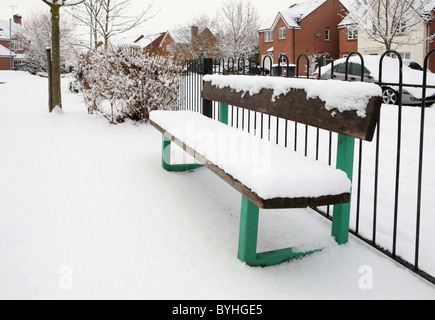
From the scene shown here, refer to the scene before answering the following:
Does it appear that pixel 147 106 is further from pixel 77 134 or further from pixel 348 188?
pixel 348 188

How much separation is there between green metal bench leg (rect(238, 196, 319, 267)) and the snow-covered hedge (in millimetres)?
4984

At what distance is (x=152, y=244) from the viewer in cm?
305

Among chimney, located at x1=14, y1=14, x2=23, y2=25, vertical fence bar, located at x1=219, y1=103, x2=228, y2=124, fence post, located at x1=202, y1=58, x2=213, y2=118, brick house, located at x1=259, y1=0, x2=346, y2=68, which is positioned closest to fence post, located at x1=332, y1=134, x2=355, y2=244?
vertical fence bar, located at x1=219, y1=103, x2=228, y2=124

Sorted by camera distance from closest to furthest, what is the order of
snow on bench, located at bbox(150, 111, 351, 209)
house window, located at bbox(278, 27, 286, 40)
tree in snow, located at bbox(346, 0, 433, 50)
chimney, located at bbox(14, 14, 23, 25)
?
1. snow on bench, located at bbox(150, 111, 351, 209)
2. tree in snow, located at bbox(346, 0, 433, 50)
3. house window, located at bbox(278, 27, 286, 40)
4. chimney, located at bbox(14, 14, 23, 25)

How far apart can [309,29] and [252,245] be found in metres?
38.4

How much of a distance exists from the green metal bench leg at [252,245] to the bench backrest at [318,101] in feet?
2.47

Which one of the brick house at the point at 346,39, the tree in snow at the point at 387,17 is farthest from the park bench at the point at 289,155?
the brick house at the point at 346,39

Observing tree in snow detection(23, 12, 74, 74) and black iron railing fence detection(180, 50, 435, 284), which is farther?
tree in snow detection(23, 12, 74, 74)

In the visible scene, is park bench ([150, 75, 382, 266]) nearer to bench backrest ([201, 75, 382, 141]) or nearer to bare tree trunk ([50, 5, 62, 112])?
bench backrest ([201, 75, 382, 141])

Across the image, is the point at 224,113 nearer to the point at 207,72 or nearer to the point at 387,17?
the point at 207,72

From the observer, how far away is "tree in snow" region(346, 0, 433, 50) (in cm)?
2156

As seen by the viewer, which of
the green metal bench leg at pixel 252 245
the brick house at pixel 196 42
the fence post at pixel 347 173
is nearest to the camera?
the green metal bench leg at pixel 252 245

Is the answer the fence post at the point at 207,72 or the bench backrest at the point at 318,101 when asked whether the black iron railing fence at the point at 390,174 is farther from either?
the bench backrest at the point at 318,101

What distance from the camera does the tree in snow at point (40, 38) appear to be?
43.1 m
